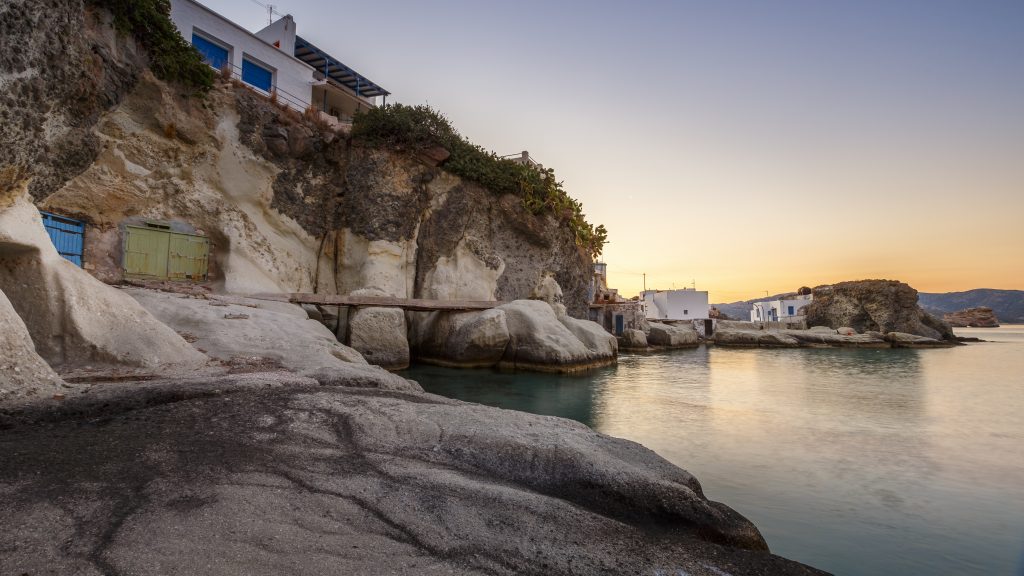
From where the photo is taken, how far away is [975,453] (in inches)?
321

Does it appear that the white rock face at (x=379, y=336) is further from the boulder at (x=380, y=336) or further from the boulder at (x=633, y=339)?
the boulder at (x=633, y=339)

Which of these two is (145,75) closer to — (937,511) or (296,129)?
(296,129)

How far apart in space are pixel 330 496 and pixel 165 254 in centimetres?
1531

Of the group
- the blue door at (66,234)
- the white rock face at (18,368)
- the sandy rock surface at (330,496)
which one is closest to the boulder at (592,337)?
the sandy rock surface at (330,496)

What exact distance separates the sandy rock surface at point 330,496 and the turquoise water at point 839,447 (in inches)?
92.6

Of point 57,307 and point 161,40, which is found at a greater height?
point 161,40

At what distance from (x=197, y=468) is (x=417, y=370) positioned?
12.9m

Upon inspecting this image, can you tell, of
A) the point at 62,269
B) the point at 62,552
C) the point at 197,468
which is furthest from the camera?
the point at 62,269

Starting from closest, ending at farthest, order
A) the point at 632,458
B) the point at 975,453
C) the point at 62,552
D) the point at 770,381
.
→ the point at 62,552 < the point at 632,458 < the point at 975,453 < the point at 770,381

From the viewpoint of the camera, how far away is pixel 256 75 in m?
20.5

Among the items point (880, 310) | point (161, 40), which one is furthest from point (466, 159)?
point (880, 310)

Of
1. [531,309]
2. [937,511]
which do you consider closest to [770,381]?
[531,309]

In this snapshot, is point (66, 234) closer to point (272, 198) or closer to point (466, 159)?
point (272, 198)

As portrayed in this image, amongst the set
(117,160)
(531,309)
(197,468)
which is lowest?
(197,468)
